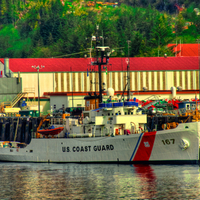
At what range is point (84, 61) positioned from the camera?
4596 inches

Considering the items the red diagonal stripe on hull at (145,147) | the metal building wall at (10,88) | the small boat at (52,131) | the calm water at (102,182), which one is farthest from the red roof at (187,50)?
the calm water at (102,182)

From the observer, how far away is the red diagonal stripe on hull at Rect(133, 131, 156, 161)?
58.1 meters

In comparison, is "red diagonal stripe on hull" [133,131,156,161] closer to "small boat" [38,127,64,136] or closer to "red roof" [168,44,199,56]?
"small boat" [38,127,64,136]

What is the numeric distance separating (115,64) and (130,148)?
186 feet

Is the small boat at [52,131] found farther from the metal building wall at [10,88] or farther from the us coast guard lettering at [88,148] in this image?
the metal building wall at [10,88]

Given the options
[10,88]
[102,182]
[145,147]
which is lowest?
[102,182]

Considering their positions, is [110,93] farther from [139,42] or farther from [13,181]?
[139,42]

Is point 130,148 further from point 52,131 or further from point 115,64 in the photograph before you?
point 115,64

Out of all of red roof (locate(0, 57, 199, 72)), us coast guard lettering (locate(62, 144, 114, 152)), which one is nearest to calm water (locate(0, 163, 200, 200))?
us coast guard lettering (locate(62, 144, 114, 152))

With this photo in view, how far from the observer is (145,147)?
192 ft

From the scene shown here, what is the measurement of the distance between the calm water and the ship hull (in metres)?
1.55

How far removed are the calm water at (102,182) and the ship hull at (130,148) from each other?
1548 millimetres

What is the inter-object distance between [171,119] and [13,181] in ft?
99.3

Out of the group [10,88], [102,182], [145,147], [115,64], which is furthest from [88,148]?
[115,64]
